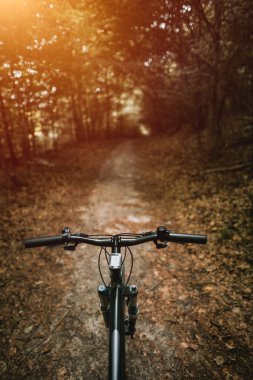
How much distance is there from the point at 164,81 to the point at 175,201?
7.57m

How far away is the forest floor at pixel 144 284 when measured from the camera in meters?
3.35

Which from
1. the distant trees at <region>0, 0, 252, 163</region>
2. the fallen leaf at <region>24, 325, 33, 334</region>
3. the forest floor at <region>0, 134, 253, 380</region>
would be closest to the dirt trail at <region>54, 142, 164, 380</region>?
the forest floor at <region>0, 134, 253, 380</region>

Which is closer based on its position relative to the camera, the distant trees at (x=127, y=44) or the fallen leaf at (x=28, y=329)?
the fallen leaf at (x=28, y=329)

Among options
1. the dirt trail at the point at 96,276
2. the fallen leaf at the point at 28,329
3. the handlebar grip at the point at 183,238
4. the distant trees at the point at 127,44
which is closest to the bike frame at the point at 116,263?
the handlebar grip at the point at 183,238

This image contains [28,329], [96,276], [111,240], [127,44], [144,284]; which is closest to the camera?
[111,240]

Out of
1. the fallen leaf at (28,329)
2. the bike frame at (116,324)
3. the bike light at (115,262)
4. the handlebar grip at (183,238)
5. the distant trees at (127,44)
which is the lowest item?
the fallen leaf at (28,329)

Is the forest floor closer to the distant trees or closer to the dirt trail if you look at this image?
A: the dirt trail

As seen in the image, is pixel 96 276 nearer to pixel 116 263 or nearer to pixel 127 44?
pixel 116 263

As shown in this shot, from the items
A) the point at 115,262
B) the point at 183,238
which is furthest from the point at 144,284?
the point at 115,262

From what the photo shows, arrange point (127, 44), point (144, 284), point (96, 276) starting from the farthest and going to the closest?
point (127, 44), point (96, 276), point (144, 284)

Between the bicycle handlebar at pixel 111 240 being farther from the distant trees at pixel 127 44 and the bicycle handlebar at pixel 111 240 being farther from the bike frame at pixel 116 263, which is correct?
the distant trees at pixel 127 44

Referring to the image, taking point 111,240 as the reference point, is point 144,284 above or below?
below

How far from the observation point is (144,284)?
4.79m

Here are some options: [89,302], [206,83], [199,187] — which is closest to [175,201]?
[199,187]
